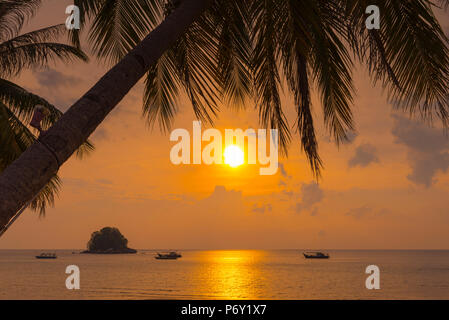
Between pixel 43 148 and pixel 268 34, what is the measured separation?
291 centimetres

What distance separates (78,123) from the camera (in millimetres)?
3002

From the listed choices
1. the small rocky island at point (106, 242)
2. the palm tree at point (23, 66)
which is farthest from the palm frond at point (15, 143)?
the small rocky island at point (106, 242)

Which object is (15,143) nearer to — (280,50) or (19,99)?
(19,99)

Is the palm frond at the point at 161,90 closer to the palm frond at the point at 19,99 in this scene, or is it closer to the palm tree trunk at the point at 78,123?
the palm tree trunk at the point at 78,123

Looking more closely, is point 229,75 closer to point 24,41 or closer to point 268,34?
point 268,34

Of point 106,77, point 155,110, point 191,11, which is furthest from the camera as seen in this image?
point 155,110

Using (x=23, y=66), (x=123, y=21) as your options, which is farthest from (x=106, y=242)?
(x=123, y=21)

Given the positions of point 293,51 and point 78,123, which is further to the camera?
point 293,51

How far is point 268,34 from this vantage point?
4.95 metres

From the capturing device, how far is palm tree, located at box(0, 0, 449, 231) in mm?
4527

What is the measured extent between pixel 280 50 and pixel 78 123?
10.2 ft

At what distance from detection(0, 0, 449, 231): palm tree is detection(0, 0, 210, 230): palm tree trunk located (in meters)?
0.02
